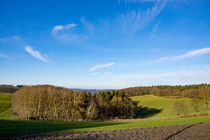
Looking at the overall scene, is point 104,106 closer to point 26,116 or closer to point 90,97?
point 90,97

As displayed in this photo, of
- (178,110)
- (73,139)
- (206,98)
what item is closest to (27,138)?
(73,139)

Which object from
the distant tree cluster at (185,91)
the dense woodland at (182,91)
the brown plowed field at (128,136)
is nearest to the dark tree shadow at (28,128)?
the brown plowed field at (128,136)

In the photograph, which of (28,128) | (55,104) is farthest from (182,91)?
(28,128)

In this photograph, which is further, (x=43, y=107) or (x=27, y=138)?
(x=43, y=107)

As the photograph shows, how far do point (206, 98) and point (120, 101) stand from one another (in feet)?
105

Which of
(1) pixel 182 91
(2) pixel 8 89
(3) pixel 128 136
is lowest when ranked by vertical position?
(3) pixel 128 136

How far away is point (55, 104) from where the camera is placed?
4506 cm

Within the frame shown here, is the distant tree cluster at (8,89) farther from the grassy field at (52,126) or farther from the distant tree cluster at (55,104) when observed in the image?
the grassy field at (52,126)

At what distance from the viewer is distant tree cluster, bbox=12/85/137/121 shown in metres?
42.8

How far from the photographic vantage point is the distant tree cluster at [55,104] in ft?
140

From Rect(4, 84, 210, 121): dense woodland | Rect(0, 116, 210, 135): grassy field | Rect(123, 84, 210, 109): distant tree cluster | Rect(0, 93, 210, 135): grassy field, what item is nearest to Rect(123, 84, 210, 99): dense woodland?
Rect(123, 84, 210, 109): distant tree cluster

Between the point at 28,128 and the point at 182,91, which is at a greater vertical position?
the point at 182,91

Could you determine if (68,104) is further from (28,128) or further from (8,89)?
(8,89)

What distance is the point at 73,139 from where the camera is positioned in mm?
12141
